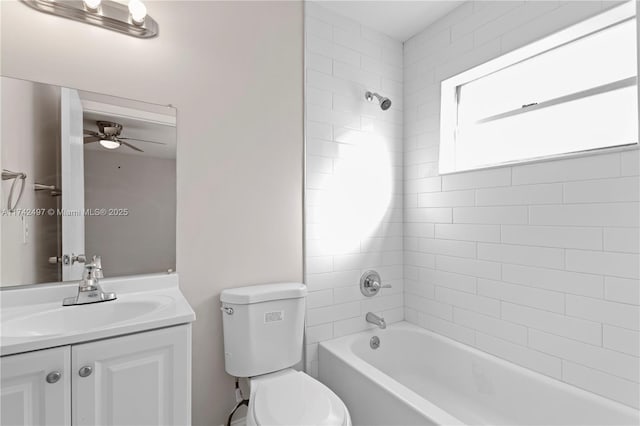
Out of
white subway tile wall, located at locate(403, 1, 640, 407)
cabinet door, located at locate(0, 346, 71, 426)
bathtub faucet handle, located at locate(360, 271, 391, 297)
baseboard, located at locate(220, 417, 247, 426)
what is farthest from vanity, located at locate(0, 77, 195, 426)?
white subway tile wall, located at locate(403, 1, 640, 407)

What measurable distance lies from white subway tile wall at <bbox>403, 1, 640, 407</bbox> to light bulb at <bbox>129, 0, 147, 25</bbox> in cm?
177

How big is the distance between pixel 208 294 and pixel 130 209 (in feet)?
1.88

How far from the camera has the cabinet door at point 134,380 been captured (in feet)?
3.25

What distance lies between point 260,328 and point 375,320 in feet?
2.80

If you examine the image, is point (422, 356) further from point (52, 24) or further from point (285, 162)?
point (52, 24)

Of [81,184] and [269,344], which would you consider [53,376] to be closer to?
[81,184]

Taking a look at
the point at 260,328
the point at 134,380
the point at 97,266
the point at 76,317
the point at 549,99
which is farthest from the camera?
the point at 549,99

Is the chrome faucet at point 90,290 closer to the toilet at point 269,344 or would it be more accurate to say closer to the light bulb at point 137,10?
the toilet at point 269,344

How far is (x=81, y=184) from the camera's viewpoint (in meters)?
1.38

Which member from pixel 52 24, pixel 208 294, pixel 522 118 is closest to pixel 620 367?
pixel 522 118

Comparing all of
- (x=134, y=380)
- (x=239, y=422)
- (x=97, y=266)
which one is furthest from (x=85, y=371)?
(x=239, y=422)

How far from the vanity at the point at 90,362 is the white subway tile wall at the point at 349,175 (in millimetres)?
999

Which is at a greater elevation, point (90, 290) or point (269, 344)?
point (90, 290)

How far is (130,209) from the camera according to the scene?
150cm
